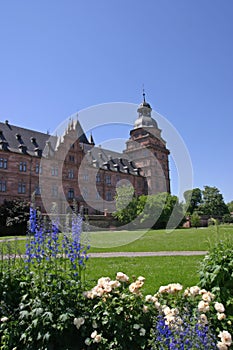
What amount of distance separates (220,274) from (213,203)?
254 ft

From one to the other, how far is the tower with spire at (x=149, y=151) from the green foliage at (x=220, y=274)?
53.3m

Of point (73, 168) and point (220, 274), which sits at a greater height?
point (73, 168)

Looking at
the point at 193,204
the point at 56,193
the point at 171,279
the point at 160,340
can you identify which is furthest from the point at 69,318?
the point at 193,204

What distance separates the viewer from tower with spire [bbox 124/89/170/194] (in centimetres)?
5875

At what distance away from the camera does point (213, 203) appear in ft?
253

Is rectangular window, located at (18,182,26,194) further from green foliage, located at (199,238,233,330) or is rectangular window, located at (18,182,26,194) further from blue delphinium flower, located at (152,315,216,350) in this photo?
blue delphinium flower, located at (152,315,216,350)

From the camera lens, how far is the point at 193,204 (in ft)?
266

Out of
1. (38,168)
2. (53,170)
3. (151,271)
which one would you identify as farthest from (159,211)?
(151,271)

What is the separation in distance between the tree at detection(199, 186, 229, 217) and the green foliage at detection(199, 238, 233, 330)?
238ft

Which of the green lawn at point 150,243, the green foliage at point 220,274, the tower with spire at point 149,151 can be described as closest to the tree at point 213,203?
the tower with spire at point 149,151

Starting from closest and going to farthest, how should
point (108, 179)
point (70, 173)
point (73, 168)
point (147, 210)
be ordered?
point (147, 210)
point (70, 173)
point (73, 168)
point (108, 179)

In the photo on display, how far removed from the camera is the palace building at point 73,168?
123 feet

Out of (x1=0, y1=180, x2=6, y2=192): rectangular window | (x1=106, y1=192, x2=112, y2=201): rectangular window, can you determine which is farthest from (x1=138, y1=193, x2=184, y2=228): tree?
(x1=0, y1=180, x2=6, y2=192): rectangular window

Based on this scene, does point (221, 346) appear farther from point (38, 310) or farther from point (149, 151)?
point (149, 151)
